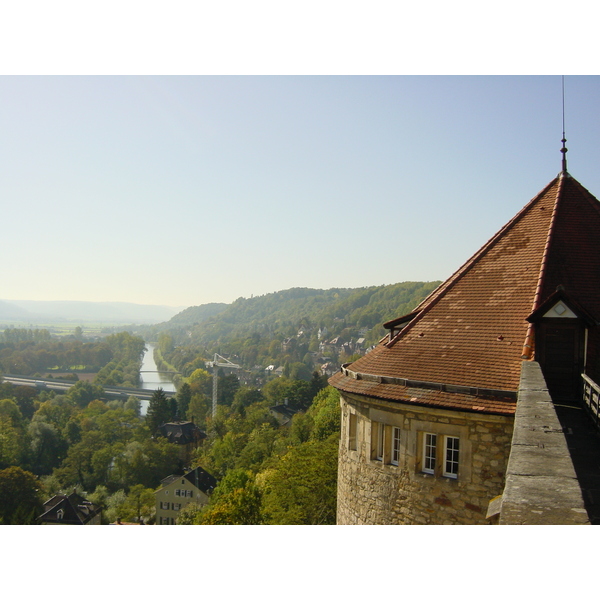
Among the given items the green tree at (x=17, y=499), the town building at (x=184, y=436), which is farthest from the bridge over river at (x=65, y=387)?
the green tree at (x=17, y=499)

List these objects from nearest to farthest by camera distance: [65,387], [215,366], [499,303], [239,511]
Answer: [499,303]
[239,511]
[215,366]
[65,387]

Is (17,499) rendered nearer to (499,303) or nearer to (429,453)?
(429,453)

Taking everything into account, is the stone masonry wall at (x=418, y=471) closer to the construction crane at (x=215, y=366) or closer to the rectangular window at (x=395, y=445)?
the rectangular window at (x=395, y=445)

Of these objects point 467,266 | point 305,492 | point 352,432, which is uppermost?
point 467,266

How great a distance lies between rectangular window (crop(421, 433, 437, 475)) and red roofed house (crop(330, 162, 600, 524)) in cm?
2

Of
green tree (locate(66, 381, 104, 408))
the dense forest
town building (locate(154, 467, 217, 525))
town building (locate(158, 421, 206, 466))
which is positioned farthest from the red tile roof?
green tree (locate(66, 381, 104, 408))

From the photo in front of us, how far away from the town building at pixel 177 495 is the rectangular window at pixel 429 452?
42697 millimetres

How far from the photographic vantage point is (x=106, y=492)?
56625mm

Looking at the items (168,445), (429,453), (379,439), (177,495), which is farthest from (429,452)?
(168,445)

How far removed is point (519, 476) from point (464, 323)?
589cm

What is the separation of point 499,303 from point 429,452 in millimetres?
3158

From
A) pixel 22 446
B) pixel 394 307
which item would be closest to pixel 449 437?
pixel 22 446

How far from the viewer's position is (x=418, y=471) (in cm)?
928

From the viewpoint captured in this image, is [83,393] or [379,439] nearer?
[379,439]
